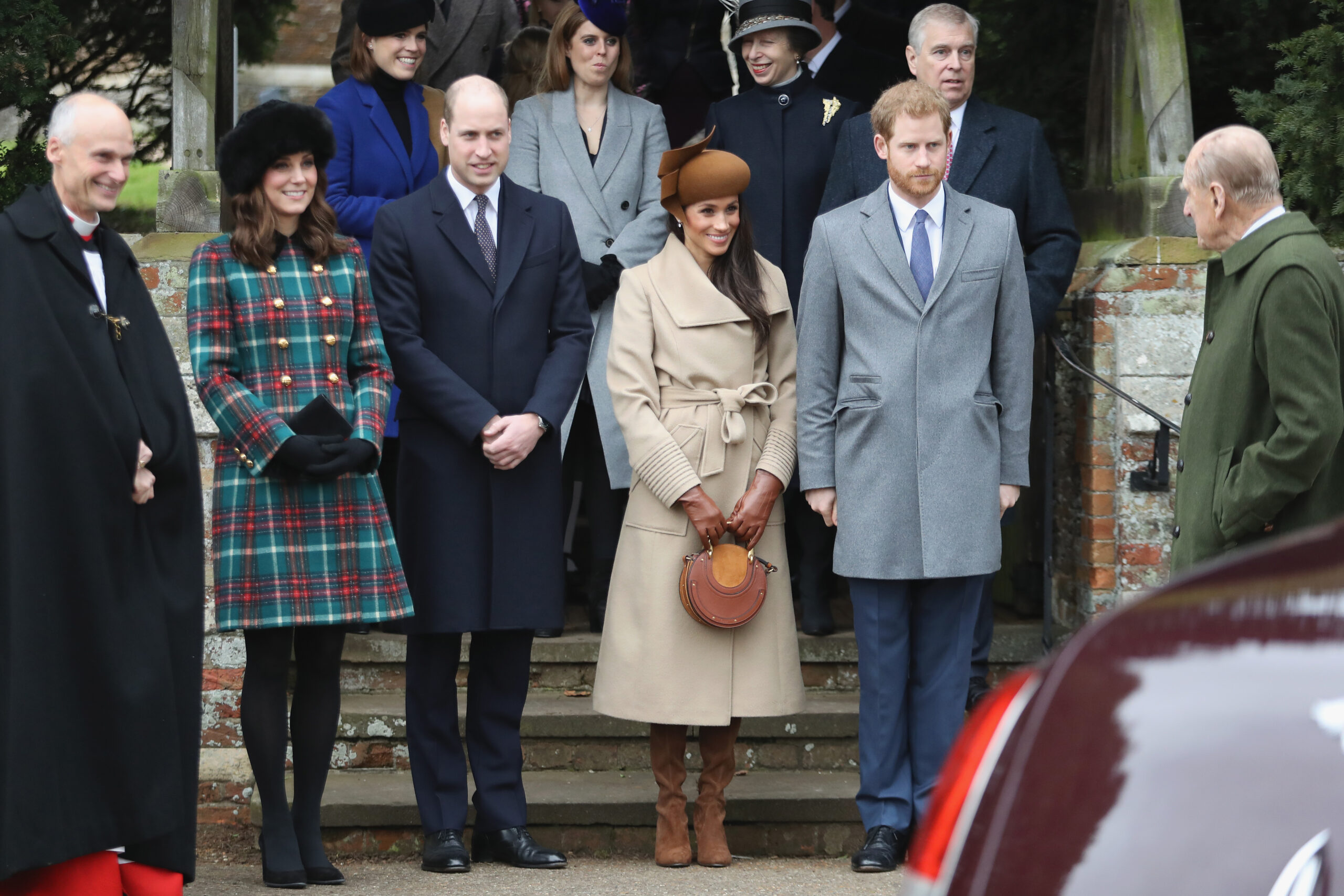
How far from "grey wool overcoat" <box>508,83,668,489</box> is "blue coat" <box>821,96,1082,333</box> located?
72 centimetres

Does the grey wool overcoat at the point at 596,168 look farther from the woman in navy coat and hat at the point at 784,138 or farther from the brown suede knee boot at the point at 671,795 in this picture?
the brown suede knee boot at the point at 671,795

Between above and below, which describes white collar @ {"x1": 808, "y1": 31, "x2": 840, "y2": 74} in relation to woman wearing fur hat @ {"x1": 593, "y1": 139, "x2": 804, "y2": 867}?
above

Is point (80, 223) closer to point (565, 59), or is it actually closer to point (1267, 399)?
point (565, 59)

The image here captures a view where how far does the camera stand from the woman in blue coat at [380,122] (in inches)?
217

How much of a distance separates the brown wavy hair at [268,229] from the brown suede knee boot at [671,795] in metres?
1.62

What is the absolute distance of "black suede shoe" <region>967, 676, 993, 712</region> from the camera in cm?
539

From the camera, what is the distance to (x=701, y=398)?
4691 millimetres

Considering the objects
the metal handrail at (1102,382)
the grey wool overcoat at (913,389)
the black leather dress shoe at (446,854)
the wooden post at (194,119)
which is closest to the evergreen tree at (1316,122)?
the metal handrail at (1102,382)

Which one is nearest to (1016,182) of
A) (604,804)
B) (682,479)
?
(682,479)

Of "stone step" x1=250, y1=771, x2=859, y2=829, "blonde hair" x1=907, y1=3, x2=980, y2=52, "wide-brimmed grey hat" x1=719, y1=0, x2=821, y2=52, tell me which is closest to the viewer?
"stone step" x1=250, y1=771, x2=859, y2=829

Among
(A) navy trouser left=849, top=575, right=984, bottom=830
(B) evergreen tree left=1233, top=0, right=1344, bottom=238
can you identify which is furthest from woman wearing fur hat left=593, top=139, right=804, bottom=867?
(B) evergreen tree left=1233, top=0, right=1344, bottom=238

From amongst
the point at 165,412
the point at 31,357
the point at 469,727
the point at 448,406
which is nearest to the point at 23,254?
the point at 31,357

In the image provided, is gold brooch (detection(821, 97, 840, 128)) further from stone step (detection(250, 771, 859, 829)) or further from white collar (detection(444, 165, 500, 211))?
stone step (detection(250, 771, 859, 829))

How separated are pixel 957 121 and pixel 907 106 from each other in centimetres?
100
